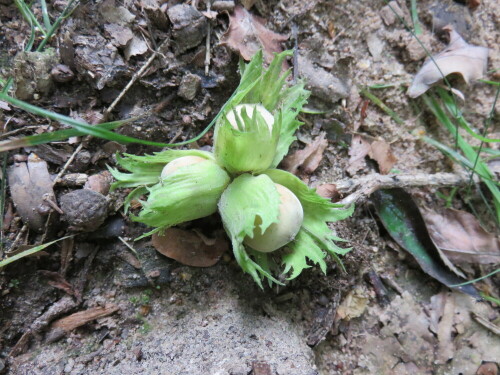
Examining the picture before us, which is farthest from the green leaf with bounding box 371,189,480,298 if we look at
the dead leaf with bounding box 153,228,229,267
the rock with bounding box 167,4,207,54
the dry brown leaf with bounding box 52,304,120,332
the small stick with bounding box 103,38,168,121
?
the dry brown leaf with bounding box 52,304,120,332

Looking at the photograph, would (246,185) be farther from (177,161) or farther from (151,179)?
(151,179)

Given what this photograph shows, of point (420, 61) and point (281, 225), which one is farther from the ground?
point (420, 61)

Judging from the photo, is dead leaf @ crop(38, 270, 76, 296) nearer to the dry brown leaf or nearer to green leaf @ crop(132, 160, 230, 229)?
the dry brown leaf

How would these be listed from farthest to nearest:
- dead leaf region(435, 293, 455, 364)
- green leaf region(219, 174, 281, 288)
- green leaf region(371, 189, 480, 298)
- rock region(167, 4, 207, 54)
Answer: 1. green leaf region(371, 189, 480, 298)
2. dead leaf region(435, 293, 455, 364)
3. rock region(167, 4, 207, 54)
4. green leaf region(219, 174, 281, 288)

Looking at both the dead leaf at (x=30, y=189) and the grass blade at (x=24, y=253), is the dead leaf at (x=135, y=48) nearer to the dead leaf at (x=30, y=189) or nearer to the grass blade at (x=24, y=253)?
the dead leaf at (x=30, y=189)

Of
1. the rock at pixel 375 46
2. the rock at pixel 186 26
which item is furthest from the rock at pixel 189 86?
the rock at pixel 375 46

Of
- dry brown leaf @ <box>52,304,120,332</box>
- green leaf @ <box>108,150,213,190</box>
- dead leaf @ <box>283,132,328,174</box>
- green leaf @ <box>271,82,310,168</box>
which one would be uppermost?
green leaf @ <box>271,82,310,168</box>

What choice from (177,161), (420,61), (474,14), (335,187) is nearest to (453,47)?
(420,61)
